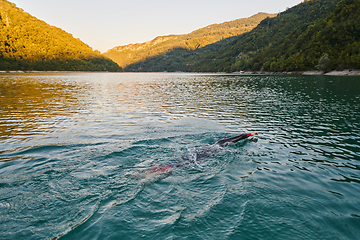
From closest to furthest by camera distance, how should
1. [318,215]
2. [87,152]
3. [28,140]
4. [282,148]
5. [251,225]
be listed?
[251,225]
[318,215]
[87,152]
[282,148]
[28,140]

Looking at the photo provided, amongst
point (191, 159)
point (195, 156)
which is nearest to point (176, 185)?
point (191, 159)

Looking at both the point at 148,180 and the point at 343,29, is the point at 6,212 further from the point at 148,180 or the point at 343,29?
the point at 343,29

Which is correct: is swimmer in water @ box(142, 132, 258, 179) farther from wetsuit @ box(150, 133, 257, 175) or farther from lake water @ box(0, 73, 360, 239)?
lake water @ box(0, 73, 360, 239)

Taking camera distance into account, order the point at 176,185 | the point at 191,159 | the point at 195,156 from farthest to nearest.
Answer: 1. the point at 195,156
2. the point at 191,159
3. the point at 176,185

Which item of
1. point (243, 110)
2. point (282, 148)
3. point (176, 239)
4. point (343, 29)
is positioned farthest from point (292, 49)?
point (176, 239)

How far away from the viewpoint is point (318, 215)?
281 inches

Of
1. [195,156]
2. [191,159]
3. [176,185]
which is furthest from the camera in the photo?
[195,156]

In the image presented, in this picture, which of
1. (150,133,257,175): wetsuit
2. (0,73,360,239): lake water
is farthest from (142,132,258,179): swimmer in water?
(0,73,360,239): lake water

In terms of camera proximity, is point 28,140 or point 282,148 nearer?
point 282,148

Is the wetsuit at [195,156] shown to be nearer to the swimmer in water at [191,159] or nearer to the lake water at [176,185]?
the swimmer in water at [191,159]

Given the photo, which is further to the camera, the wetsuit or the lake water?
the wetsuit

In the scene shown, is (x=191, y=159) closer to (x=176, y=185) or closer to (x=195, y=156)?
(x=195, y=156)

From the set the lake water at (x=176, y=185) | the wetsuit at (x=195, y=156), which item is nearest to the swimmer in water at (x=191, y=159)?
the wetsuit at (x=195, y=156)

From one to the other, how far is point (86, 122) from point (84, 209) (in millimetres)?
16004
